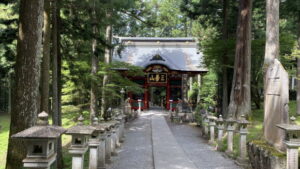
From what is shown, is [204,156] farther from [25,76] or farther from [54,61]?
[25,76]

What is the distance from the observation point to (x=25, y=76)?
4965 mm

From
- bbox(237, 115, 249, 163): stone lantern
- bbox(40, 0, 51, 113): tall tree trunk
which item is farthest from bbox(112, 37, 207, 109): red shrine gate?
bbox(237, 115, 249, 163): stone lantern

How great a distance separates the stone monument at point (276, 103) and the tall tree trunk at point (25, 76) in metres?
5.09

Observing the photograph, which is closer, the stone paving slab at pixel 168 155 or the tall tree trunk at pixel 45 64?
the stone paving slab at pixel 168 155

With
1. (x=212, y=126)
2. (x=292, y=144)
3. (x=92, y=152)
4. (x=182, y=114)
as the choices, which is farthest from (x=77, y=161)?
(x=182, y=114)

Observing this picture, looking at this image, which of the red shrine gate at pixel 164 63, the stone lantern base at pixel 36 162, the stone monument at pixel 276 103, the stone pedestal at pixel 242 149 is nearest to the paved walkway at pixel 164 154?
the stone pedestal at pixel 242 149

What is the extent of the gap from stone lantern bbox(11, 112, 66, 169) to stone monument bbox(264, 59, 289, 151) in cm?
464

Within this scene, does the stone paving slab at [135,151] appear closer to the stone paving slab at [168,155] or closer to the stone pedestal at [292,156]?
the stone paving slab at [168,155]

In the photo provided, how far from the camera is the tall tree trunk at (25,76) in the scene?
16.2 feet

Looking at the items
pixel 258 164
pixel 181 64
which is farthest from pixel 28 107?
pixel 181 64

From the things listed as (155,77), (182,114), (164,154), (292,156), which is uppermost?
(155,77)

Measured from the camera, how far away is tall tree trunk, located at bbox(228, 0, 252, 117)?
12.6 meters

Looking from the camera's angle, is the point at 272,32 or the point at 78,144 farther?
the point at 272,32

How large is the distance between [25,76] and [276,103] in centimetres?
530
